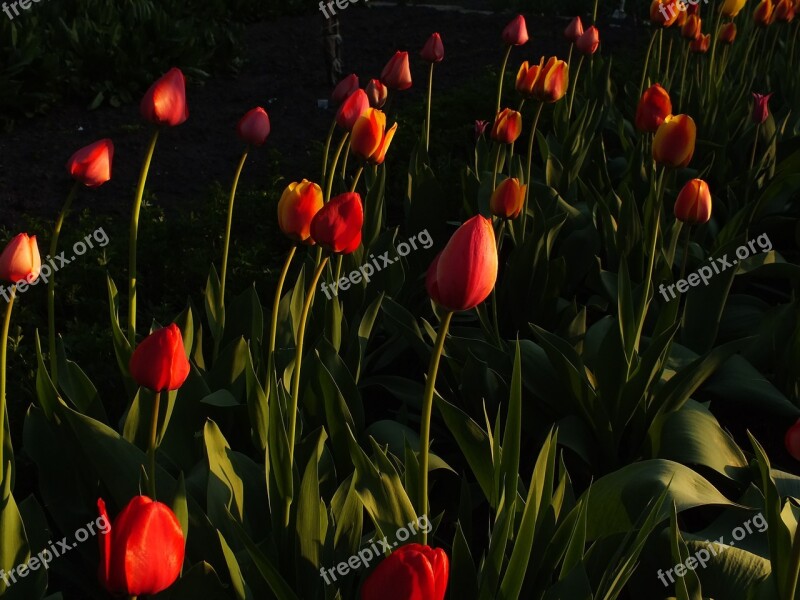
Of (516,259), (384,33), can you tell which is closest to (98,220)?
(516,259)

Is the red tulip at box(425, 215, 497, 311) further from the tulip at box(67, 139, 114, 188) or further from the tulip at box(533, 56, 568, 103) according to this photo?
the tulip at box(533, 56, 568, 103)

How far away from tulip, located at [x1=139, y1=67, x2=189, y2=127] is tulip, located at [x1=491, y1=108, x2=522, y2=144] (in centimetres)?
100

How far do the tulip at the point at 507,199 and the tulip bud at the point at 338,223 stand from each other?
27.3 inches

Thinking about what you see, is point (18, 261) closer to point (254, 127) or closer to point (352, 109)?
point (254, 127)

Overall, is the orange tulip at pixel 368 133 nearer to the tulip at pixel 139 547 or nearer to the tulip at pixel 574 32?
the tulip at pixel 139 547

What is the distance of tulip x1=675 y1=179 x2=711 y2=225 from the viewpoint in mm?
2082

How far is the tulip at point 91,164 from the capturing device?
1.73 meters

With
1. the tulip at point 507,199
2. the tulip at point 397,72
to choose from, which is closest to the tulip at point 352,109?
the tulip at point 507,199

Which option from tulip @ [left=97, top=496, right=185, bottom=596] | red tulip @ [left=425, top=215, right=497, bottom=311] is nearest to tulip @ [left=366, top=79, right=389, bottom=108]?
red tulip @ [left=425, top=215, right=497, bottom=311]

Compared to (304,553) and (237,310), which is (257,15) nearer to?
(237,310)

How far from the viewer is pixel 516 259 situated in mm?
2553

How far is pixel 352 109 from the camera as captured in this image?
6.98ft

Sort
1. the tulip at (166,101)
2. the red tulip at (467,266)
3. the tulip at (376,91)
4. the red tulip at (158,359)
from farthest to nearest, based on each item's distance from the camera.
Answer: the tulip at (376,91)
the tulip at (166,101)
the red tulip at (158,359)
the red tulip at (467,266)

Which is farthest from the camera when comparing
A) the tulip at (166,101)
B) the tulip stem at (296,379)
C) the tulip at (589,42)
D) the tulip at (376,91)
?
the tulip at (589,42)
